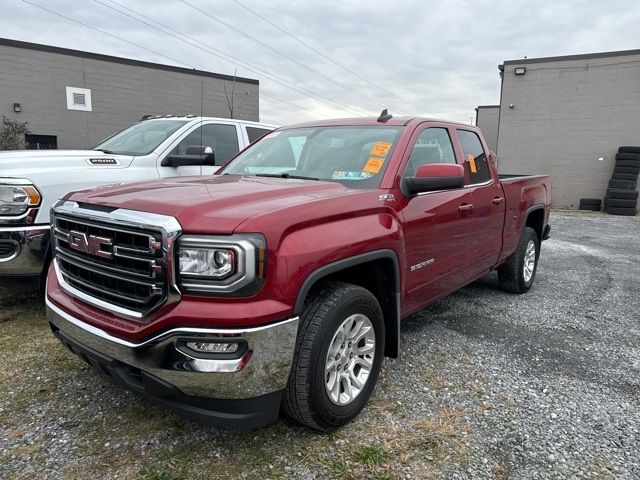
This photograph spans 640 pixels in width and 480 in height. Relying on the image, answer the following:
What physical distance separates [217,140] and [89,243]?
3.72 meters

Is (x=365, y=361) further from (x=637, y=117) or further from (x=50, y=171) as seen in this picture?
(x=637, y=117)

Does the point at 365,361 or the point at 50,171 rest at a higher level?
the point at 50,171

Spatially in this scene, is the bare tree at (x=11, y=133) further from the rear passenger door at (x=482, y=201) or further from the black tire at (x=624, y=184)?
the black tire at (x=624, y=184)

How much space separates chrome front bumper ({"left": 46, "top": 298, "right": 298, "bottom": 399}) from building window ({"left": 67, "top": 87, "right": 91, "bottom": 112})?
60.8ft

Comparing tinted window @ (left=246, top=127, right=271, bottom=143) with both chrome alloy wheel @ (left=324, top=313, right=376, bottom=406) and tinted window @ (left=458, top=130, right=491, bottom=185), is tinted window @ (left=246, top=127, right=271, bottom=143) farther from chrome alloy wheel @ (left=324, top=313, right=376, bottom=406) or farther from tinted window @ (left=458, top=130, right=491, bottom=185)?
chrome alloy wheel @ (left=324, top=313, right=376, bottom=406)

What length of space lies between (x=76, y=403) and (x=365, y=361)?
1.84m

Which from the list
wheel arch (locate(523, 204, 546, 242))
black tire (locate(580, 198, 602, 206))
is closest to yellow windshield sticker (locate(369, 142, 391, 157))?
wheel arch (locate(523, 204, 546, 242))

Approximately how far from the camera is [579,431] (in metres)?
2.74

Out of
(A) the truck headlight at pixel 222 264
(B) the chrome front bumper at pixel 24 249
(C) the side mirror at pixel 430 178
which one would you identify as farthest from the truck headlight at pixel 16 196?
(C) the side mirror at pixel 430 178

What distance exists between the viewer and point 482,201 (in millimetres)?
4180

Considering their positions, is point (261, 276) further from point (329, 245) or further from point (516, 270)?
point (516, 270)

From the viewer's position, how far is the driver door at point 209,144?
5230mm

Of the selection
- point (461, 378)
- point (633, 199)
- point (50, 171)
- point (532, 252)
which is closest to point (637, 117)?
point (633, 199)

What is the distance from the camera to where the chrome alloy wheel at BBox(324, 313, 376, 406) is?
2.57 metres
